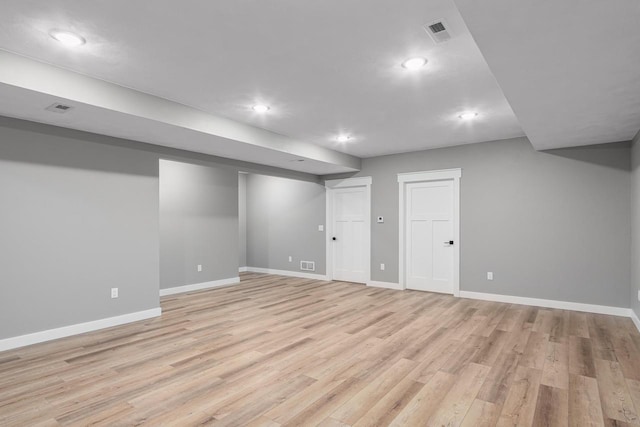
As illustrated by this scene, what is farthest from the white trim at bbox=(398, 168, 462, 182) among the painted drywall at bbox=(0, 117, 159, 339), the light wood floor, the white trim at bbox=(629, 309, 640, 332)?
the painted drywall at bbox=(0, 117, 159, 339)

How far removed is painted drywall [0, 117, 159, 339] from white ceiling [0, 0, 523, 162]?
1.41 m

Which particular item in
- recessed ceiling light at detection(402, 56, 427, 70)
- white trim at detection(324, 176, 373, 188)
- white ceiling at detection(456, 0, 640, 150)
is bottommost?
white trim at detection(324, 176, 373, 188)

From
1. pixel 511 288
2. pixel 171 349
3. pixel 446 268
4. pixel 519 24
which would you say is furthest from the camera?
pixel 446 268

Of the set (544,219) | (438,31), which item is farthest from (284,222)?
(438,31)

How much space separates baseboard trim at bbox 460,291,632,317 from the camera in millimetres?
4670

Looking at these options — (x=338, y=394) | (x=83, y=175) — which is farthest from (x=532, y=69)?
(x=83, y=175)

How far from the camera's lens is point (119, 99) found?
327cm

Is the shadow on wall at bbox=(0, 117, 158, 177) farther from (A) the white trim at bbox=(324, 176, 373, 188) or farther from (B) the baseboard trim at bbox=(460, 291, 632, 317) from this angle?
(B) the baseboard trim at bbox=(460, 291, 632, 317)

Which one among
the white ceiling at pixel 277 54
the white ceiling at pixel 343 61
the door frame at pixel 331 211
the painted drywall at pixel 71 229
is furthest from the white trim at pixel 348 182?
the painted drywall at pixel 71 229

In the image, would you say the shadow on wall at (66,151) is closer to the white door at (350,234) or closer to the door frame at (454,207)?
the white door at (350,234)

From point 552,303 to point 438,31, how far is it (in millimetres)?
4639

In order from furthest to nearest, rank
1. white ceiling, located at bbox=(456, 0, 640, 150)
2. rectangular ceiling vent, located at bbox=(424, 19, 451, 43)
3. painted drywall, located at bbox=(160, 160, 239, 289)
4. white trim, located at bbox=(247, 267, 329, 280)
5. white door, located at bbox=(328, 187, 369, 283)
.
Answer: white trim, located at bbox=(247, 267, 329, 280), white door, located at bbox=(328, 187, 369, 283), painted drywall, located at bbox=(160, 160, 239, 289), rectangular ceiling vent, located at bbox=(424, 19, 451, 43), white ceiling, located at bbox=(456, 0, 640, 150)

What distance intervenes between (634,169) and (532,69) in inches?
128

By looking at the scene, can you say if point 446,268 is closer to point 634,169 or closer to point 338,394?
point 634,169
